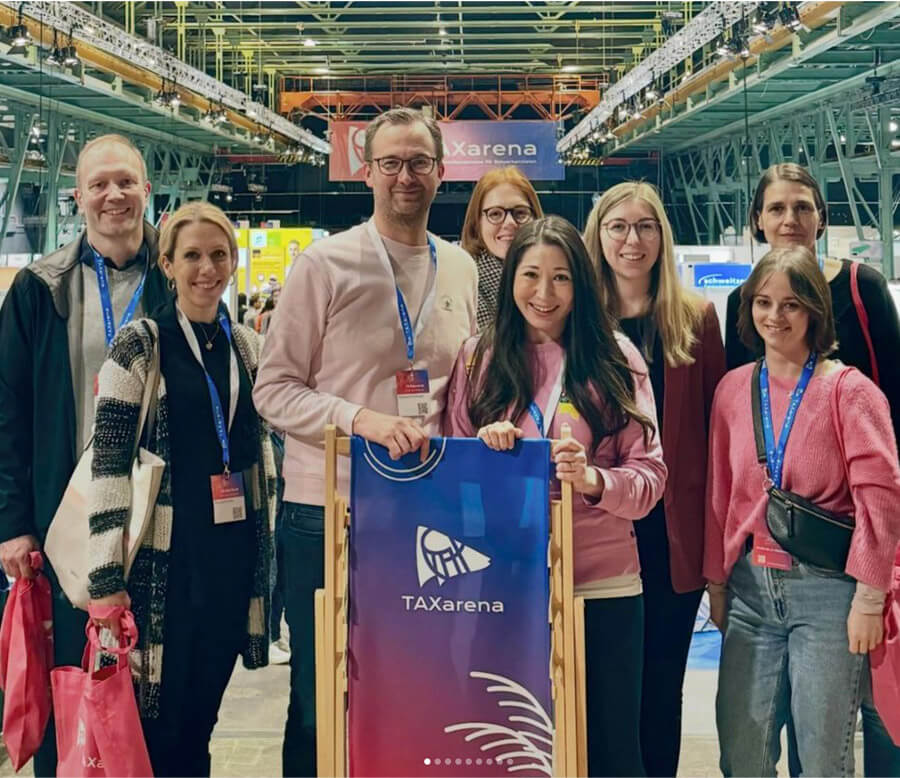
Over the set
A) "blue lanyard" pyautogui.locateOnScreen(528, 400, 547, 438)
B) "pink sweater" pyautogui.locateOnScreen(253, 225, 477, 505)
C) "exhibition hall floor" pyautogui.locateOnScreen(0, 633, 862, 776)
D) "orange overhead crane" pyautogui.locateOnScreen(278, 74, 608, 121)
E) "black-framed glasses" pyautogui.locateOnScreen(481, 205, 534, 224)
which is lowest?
"exhibition hall floor" pyautogui.locateOnScreen(0, 633, 862, 776)

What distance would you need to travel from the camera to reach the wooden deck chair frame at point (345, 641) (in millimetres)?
1661

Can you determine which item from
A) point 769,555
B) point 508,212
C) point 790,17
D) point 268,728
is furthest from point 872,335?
point 790,17

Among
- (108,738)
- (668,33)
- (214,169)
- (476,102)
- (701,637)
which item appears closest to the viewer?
(108,738)

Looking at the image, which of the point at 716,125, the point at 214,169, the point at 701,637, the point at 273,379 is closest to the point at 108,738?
the point at 273,379

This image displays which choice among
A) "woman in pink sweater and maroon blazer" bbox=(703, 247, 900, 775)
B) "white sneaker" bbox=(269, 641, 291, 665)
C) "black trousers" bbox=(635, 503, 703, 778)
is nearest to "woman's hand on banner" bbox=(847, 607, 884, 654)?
"woman in pink sweater and maroon blazer" bbox=(703, 247, 900, 775)

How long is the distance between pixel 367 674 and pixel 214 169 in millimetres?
5276

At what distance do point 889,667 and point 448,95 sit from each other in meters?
3.87

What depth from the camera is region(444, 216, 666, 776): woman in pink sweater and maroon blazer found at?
5.87ft

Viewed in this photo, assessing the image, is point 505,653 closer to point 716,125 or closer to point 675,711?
point 675,711

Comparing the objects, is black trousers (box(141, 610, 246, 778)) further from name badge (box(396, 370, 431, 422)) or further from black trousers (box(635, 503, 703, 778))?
black trousers (box(635, 503, 703, 778))

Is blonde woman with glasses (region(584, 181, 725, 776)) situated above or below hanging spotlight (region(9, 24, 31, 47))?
below

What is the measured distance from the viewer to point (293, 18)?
4863 millimetres

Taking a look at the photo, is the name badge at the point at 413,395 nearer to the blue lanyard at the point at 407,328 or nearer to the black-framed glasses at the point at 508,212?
the blue lanyard at the point at 407,328

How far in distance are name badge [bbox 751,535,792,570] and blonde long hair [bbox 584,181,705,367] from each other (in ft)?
1.41
